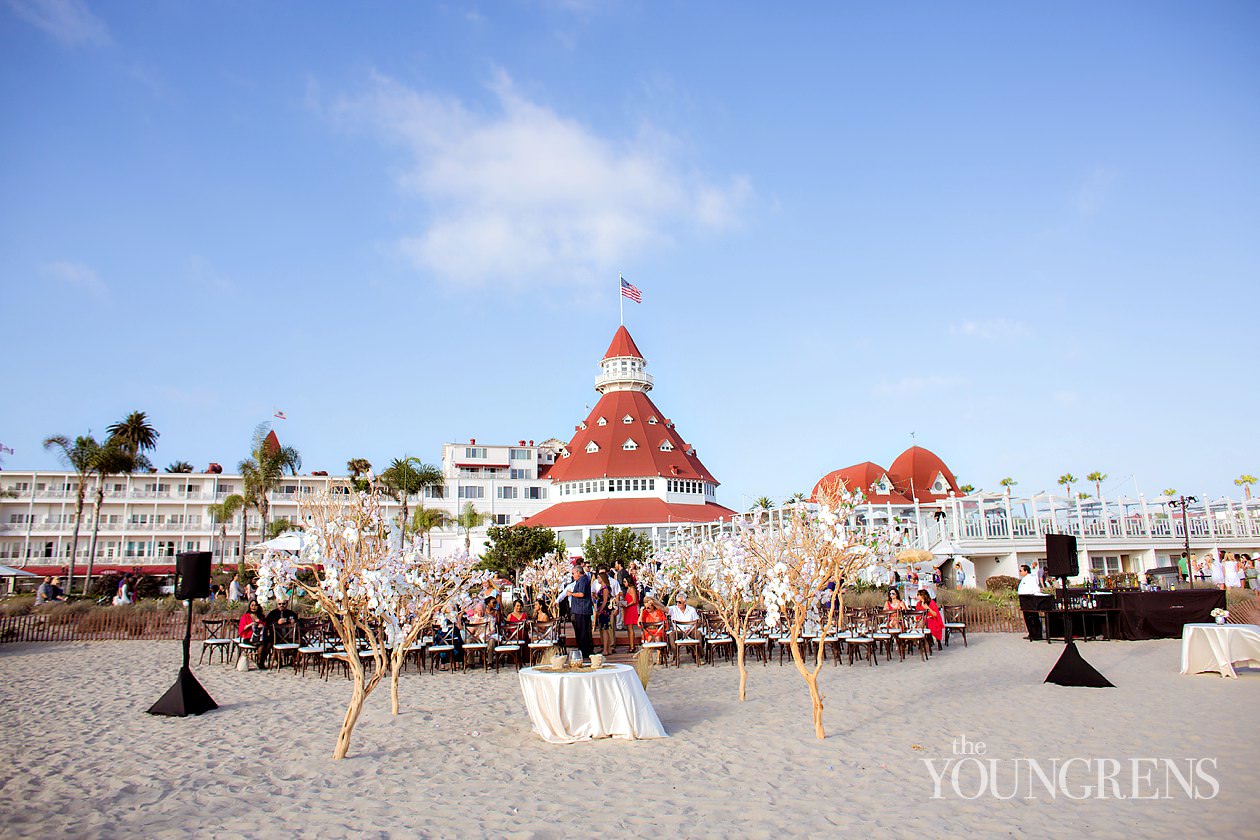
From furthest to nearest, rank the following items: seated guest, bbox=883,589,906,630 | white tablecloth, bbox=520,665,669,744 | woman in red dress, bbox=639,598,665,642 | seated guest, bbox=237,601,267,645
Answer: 1. seated guest, bbox=883,589,906,630
2. woman in red dress, bbox=639,598,665,642
3. seated guest, bbox=237,601,267,645
4. white tablecloth, bbox=520,665,669,744

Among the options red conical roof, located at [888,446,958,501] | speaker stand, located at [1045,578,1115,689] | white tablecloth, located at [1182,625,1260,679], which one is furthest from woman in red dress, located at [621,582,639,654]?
red conical roof, located at [888,446,958,501]

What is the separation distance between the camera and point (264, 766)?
752 centimetres

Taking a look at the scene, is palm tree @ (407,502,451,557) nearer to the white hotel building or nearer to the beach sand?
the white hotel building

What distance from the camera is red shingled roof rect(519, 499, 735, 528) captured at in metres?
46.2

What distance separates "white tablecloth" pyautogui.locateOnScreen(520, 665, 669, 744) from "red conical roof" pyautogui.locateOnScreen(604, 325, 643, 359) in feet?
164

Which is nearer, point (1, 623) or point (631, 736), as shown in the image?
point (631, 736)

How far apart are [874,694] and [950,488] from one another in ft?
152

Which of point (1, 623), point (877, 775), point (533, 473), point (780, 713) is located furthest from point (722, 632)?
point (533, 473)

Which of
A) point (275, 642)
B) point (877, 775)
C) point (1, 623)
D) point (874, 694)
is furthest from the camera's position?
point (1, 623)

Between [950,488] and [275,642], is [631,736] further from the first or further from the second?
[950,488]

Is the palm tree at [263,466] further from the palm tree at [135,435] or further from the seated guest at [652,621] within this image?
the seated guest at [652,621]

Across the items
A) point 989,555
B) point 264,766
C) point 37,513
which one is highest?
point 37,513

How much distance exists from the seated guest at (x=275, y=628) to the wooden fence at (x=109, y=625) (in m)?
5.90

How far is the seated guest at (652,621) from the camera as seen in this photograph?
14.7m
